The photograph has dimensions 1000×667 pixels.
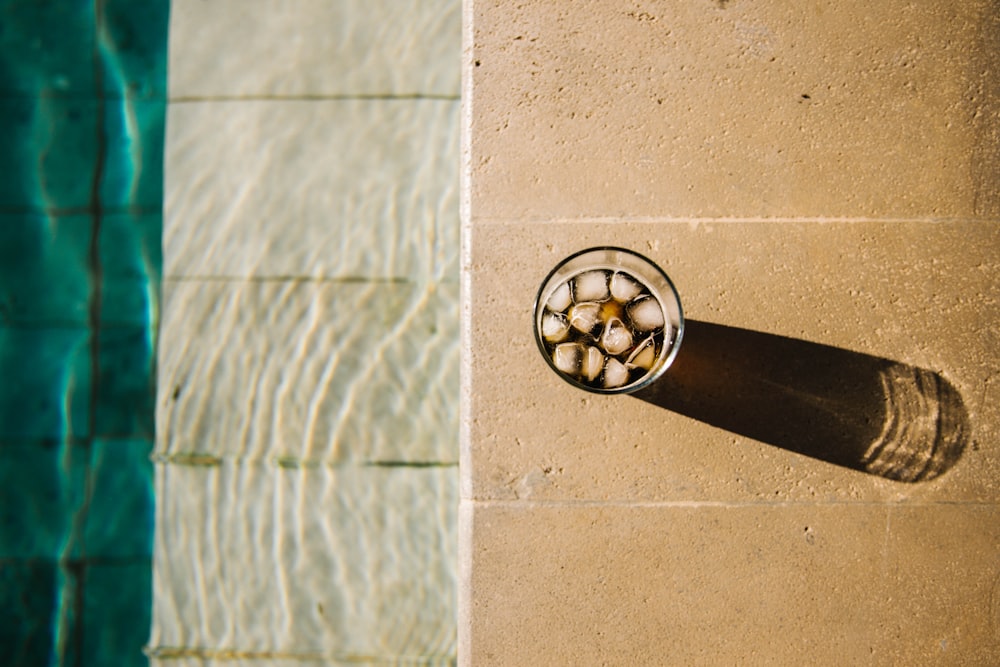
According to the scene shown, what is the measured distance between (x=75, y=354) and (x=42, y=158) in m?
0.83

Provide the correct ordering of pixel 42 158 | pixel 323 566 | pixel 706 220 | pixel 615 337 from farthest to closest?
pixel 42 158 < pixel 323 566 < pixel 706 220 < pixel 615 337

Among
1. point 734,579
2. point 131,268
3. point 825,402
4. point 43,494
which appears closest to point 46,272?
point 131,268

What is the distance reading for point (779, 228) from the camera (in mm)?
1729

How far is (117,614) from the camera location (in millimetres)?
2492

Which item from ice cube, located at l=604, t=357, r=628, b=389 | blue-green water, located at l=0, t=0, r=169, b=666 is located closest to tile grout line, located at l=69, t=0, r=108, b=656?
blue-green water, located at l=0, t=0, r=169, b=666

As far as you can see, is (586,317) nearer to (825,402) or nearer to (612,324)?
(612,324)

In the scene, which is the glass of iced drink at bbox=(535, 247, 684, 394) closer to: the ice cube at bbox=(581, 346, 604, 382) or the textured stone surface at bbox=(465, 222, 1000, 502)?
the ice cube at bbox=(581, 346, 604, 382)

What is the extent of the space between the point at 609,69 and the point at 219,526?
223cm

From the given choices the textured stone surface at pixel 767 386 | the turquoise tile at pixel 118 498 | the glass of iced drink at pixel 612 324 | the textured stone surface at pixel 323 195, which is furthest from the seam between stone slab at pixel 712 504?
the turquoise tile at pixel 118 498

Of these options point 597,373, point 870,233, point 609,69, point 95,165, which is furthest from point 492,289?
point 95,165

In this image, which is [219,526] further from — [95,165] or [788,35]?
[788,35]

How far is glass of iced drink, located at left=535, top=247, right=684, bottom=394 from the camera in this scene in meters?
1.41

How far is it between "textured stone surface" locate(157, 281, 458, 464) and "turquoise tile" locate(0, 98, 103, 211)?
0.81 metres

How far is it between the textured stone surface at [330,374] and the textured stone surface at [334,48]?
32.1 inches
